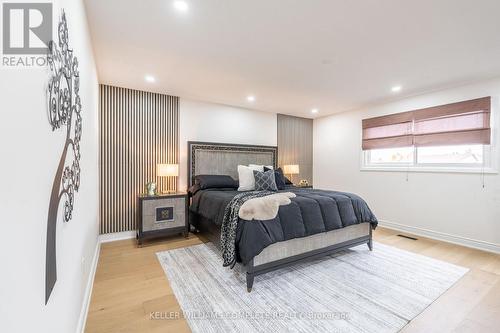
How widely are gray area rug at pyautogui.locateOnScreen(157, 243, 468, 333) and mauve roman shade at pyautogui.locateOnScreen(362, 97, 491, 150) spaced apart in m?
1.99

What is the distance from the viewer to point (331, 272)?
2660 millimetres

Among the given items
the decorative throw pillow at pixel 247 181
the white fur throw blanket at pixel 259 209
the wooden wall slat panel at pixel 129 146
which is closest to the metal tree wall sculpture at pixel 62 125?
the white fur throw blanket at pixel 259 209

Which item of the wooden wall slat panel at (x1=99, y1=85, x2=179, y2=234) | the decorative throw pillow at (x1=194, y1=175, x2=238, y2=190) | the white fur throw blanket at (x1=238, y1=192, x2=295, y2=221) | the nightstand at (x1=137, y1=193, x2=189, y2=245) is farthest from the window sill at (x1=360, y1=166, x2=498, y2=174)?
the wooden wall slat panel at (x1=99, y1=85, x2=179, y2=234)

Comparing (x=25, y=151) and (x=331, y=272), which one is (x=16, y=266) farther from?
(x=331, y=272)

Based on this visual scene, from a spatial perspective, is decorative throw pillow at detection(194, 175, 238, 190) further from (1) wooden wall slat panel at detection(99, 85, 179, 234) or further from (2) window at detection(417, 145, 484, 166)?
(2) window at detection(417, 145, 484, 166)

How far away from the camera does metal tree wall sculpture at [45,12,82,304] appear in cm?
96

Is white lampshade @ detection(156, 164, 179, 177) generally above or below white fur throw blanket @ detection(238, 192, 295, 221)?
above

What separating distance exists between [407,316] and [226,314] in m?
1.50

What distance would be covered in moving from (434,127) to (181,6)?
4.22 m

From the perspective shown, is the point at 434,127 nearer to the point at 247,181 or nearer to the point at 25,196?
the point at 247,181

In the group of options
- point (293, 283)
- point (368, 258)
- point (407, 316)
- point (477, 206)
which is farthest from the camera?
point (477, 206)

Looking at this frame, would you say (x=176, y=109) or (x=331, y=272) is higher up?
(x=176, y=109)

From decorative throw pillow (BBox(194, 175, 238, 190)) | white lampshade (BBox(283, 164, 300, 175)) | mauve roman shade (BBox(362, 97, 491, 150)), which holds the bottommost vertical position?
decorative throw pillow (BBox(194, 175, 238, 190))

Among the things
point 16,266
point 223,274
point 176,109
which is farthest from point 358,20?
point 176,109
